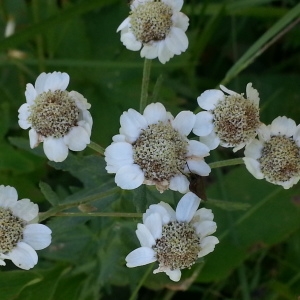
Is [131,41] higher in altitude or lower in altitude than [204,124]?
higher

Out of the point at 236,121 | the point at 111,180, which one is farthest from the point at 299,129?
the point at 111,180

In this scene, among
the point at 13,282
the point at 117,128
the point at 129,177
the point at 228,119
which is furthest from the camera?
the point at 117,128

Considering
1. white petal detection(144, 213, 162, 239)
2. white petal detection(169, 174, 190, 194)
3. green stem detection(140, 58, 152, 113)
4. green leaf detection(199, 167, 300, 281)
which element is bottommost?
white petal detection(144, 213, 162, 239)

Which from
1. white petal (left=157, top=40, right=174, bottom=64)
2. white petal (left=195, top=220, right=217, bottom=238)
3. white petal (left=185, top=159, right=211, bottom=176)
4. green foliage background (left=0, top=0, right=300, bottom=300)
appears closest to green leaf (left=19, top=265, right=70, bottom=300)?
green foliage background (left=0, top=0, right=300, bottom=300)

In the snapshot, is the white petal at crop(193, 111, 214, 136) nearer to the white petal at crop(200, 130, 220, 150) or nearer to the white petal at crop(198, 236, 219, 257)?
the white petal at crop(200, 130, 220, 150)

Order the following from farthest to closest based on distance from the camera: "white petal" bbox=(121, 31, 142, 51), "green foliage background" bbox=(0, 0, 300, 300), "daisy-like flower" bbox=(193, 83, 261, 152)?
1. "green foliage background" bbox=(0, 0, 300, 300)
2. "white petal" bbox=(121, 31, 142, 51)
3. "daisy-like flower" bbox=(193, 83, 261, 152)

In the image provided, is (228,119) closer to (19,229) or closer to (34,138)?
(34,138)

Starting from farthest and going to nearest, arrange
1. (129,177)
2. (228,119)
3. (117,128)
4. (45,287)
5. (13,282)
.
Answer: (117,128)
(45,287)
(13,282)
(228,119)
(129,177)

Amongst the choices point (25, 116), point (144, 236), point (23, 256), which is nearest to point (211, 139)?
point (144, 236)

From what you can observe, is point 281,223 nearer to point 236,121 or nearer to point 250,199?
point 250,199
